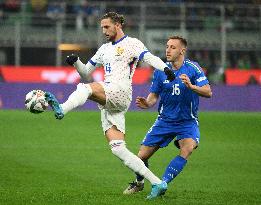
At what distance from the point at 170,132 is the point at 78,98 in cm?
193

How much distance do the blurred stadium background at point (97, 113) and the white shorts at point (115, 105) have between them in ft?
3.14

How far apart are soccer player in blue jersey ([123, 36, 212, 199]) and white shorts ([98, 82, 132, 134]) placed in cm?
57

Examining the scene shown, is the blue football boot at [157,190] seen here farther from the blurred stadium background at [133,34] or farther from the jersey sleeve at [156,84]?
the blurred stadium background at [133,34]

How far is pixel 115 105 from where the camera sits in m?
9.52

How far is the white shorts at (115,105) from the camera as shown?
9.45 m

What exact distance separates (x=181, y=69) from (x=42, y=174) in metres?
3.48

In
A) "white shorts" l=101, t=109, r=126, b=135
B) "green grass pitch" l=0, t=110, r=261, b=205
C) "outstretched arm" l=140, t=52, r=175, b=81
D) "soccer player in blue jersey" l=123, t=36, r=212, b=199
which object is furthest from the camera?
"soccer player in blue jersey" l=123, t=36, r=212, b=199

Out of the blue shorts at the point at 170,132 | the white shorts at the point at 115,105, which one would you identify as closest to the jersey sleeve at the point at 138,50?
the white shorts at the point at 115,105

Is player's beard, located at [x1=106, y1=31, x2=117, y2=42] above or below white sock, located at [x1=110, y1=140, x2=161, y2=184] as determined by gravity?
above

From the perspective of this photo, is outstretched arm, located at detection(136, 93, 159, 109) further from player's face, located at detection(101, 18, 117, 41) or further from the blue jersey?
player's face, located at detection(101, 18, 117, 41)

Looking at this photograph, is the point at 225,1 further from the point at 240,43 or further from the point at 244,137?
the point at 244,137

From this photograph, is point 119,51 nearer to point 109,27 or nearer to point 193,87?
point 109,27

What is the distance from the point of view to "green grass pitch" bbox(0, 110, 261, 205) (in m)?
10.0

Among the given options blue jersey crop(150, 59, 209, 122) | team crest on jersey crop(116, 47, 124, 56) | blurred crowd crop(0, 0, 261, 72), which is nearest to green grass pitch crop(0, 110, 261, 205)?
blue jersey crop(150, 59, 209, 122)
